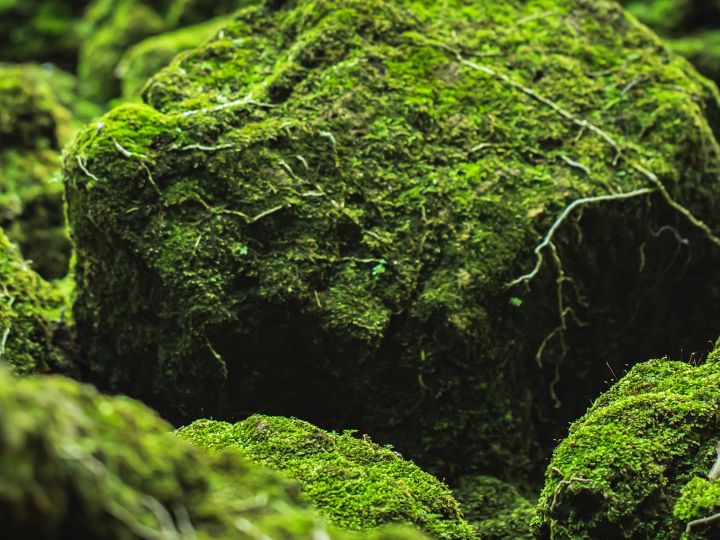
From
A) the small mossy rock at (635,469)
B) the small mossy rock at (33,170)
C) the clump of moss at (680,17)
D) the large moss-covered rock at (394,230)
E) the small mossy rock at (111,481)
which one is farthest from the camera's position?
the clump of moss at (680,17)

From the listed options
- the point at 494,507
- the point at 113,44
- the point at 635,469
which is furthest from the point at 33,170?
the point at 635,469

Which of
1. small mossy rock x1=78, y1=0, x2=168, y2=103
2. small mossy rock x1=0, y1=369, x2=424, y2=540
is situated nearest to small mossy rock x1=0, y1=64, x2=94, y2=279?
small mossy rock x1=78, y1=0, x2=168, y2=103

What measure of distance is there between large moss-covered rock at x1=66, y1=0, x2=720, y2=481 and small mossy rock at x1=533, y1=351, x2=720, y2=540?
4.77 ft

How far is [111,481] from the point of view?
212 centimetres

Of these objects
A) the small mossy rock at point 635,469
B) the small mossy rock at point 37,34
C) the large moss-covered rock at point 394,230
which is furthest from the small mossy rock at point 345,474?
the small mossy rock at point 37,34

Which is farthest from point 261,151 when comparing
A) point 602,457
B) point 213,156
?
point 602,457

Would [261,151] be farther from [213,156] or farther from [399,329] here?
[399,329]

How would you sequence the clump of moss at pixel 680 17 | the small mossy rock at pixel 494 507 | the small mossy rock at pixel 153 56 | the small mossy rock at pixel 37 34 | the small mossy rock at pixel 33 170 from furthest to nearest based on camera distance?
1. the small mossy rock at pixel 37 34
2. the clump of moss at pixel 680 17
3. the small mossy rock at pixel 153 56
4. the small mossy rock at pixel 33 170
5. the small mossy rock at pixel 494 507

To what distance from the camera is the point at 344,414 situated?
17.3 feet

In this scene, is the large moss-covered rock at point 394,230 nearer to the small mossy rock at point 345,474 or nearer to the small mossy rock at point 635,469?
the small mossy rock at point 345,474

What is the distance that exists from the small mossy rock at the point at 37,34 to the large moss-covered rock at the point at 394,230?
10245 mm

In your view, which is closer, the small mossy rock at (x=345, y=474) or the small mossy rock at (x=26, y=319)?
the small mossy rock at (x=345, y=474)

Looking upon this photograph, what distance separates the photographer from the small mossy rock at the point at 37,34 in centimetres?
1516

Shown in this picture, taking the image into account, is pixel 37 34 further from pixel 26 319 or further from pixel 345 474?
pixel 345 474
